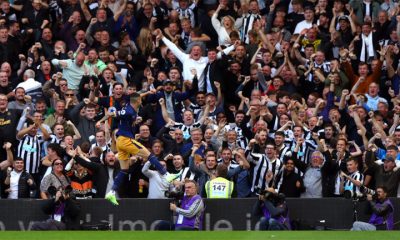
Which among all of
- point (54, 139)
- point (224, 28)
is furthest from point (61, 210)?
point (224, 28)

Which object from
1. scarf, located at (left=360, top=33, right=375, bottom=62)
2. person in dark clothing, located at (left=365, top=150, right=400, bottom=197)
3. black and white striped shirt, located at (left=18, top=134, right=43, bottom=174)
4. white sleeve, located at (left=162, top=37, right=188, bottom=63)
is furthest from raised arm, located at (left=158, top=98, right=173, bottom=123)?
scarf, located at (left=360, top=33, right=375, bottom=62)

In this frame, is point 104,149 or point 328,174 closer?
point 328,174

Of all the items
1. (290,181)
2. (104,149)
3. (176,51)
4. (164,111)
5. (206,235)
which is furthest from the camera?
(176,51)

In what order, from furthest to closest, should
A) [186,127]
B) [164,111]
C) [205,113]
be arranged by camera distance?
[164,111] → [205,113] → [186,127]

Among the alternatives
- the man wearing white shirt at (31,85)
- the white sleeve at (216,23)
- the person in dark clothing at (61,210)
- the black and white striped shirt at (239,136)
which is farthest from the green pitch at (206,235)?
the white sleeve at (216,23)

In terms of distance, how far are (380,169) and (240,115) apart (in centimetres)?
A: 314

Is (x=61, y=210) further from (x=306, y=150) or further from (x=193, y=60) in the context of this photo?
(x=193, y=60)

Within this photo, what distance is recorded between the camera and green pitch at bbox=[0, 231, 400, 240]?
73.9ft

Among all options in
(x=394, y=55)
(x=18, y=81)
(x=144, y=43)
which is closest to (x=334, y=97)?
(x=394, y=55)

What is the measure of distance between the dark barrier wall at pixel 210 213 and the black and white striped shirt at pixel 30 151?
1.61 m

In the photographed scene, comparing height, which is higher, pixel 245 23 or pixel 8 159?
pixel 245 23

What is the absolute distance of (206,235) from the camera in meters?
22.8

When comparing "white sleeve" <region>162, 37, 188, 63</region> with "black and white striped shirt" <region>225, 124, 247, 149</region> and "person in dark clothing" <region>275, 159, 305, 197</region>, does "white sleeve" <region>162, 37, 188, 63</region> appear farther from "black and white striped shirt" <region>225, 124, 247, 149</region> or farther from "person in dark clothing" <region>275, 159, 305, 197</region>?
"person in dark clothing" <region>275, 159, 305, 197</region>

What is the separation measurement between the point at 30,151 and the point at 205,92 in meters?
4.03
